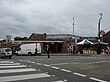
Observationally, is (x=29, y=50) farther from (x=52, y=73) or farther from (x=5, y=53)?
(x=52, y=73)

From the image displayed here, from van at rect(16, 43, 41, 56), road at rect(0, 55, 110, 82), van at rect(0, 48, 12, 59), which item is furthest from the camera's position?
van at rect(16, 43, 41, 56)

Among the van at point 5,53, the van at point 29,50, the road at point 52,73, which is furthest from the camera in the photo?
the van at point 29,50

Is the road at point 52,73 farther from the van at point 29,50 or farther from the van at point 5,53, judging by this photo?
the van at point 29,50

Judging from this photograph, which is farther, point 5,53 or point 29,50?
point 29,50

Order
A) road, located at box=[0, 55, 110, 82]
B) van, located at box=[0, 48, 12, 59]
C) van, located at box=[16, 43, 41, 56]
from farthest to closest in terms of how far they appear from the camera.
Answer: van, located at box=[16, 43, 41, 56] < van, located at box=[0, 48, 12, 59] < road, located at box=[0, 55, 110, 82]

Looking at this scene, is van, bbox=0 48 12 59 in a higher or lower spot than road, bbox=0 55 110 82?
higher

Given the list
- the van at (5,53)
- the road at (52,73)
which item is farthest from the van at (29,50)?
the road at (52,73)

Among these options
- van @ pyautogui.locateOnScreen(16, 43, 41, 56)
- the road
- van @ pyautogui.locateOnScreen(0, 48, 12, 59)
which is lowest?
the road

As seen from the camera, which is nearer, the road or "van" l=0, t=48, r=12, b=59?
the road

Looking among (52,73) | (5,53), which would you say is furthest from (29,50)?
(52,73)

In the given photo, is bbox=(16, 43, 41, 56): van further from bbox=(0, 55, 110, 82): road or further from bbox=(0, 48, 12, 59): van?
bbox=(0, 55, 110, 82): road

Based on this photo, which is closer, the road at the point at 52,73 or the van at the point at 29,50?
the road at the point at 52,73

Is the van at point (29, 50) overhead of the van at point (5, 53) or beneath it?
overhead

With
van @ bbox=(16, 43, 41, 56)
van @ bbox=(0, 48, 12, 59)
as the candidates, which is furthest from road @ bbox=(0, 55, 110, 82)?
van @ bbox=(16, 43, 41, 56)
